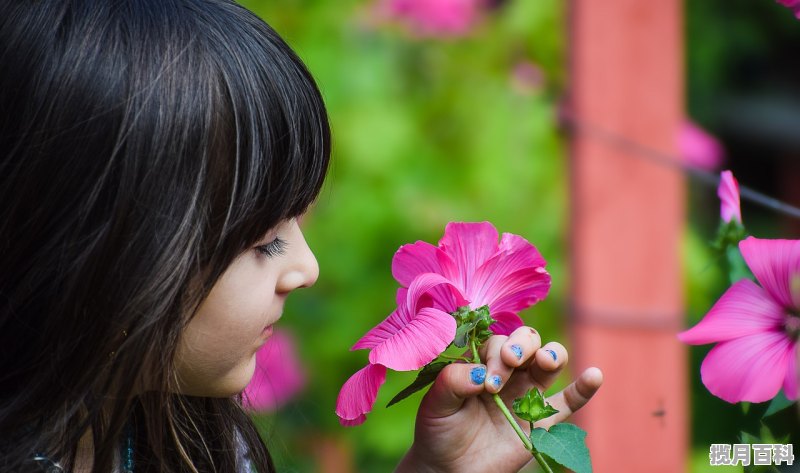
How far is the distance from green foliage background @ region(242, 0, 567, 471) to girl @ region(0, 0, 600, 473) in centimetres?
106

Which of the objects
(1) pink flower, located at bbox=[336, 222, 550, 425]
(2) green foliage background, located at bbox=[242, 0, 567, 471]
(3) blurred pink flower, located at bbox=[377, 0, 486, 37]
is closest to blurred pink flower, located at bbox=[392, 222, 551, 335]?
(1) pink flower, located at bbox=[336, 222, 550, 425]

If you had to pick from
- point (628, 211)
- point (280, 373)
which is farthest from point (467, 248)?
point (280, 373)

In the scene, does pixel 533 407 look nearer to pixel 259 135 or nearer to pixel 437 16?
pixel 259 135

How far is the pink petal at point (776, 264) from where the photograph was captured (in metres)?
0.58

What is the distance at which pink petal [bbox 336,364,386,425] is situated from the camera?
67cm

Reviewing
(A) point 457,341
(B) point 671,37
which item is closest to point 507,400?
(A) point 457,341

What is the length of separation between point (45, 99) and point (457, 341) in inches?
13.5

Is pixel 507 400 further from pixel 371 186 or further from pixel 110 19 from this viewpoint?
pixel 371 186

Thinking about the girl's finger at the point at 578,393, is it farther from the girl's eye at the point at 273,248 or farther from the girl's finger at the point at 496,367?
the girl's eye at the point at 273,248

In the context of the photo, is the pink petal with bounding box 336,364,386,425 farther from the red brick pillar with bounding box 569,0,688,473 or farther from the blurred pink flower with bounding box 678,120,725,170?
the blurred pink flower with bounding box 678,120,725,170

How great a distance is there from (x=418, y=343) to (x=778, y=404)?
21cm

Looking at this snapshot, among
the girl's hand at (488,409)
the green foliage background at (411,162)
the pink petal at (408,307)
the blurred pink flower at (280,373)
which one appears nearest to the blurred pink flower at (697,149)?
the green foliage background at (411,162)

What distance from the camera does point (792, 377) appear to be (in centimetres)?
56

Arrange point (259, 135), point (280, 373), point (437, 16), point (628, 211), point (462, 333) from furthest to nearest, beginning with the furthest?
point (280, 373) → point (437, 16) → point (628, 211) → point (259, 135) → point (462, 333)
